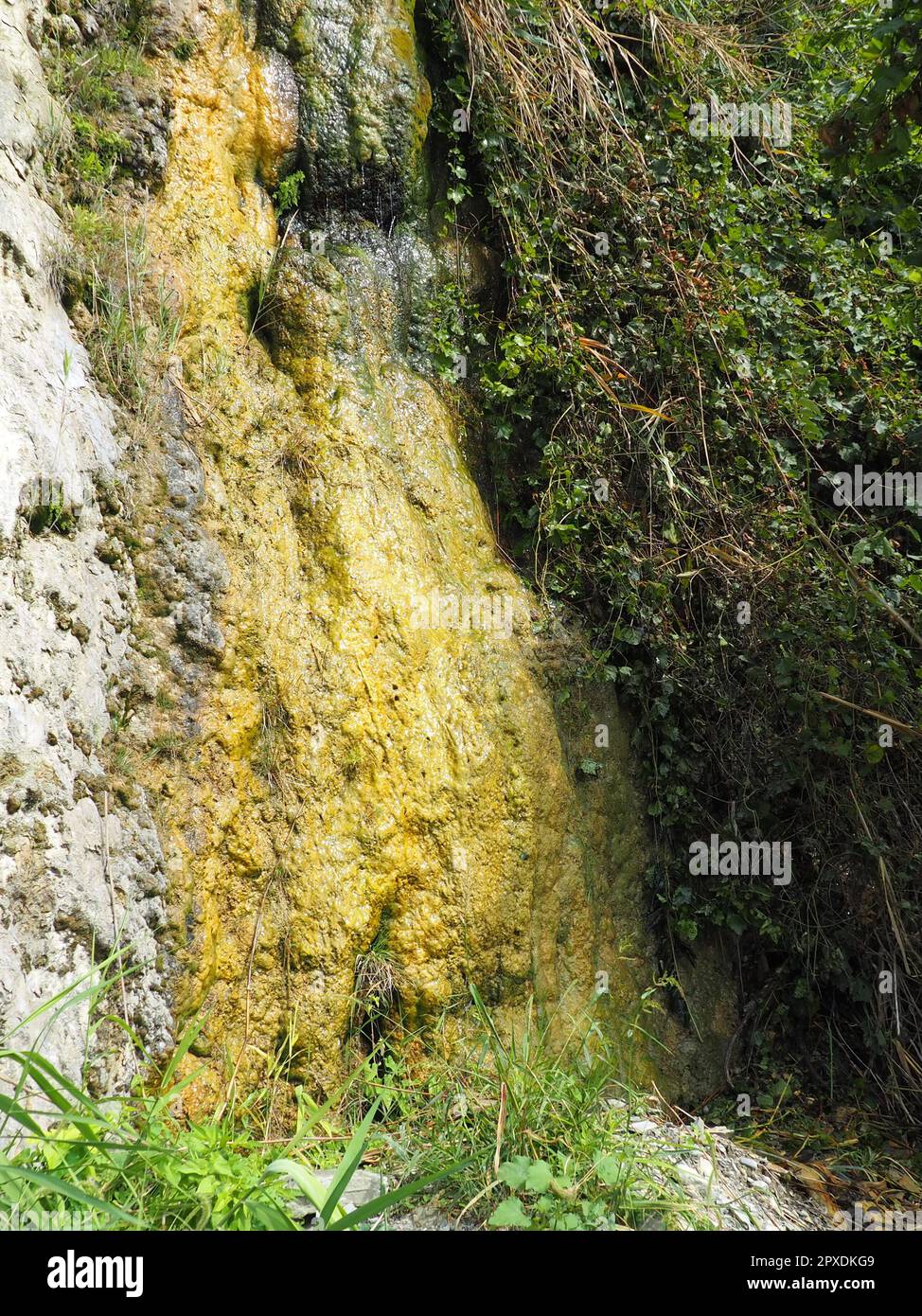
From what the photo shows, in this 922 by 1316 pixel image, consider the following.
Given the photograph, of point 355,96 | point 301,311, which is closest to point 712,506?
point 301,311

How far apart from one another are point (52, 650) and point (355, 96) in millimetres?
2771

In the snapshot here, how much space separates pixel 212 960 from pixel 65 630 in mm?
1056

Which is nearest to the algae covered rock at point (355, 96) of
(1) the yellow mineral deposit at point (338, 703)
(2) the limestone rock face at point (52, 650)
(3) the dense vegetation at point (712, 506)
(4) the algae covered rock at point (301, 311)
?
(1) the yellow mineral deposit at point (338, 703)

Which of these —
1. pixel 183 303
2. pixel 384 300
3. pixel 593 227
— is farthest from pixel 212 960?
pixel 593 227

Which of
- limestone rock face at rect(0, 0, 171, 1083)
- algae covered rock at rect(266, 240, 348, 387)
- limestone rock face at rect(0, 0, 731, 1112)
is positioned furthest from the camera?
algae covered rock at rect(266, 240, 348, 387)

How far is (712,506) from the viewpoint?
13.6ft

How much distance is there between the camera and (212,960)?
9.03 ft

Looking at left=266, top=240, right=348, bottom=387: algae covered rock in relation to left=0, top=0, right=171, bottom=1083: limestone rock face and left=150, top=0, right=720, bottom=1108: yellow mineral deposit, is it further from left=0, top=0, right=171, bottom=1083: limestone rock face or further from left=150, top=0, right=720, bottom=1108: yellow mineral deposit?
left=0, top=0, right=171, bottom=1083: limestone rock face

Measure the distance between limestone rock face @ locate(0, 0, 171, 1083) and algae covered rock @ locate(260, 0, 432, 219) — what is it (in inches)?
45.5

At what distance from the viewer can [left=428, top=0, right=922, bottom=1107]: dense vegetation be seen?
3.96m

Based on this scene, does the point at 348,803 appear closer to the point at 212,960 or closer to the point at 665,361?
the point at 212,960

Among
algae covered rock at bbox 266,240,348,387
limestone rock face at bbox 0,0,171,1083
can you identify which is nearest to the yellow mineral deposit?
algae covered rock at bbox 266,240,348,387

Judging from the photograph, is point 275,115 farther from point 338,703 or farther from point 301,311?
point 338,703

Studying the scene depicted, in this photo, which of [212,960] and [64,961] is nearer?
[64,961]
